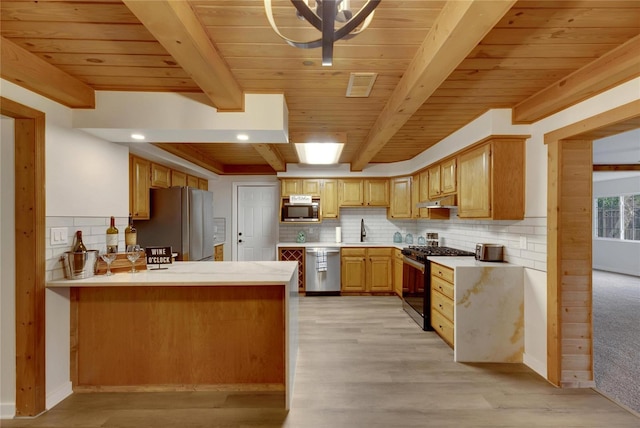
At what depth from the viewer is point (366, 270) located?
521 centimetres

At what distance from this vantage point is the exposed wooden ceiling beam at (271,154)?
3.68 metres

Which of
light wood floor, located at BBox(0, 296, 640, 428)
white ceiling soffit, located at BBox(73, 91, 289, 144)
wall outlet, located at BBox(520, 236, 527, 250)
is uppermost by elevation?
white ceiling soffit, located at BBox(73, 91, 289, 144)

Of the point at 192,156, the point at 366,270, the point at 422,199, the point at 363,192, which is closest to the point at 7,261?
the point at 192,156

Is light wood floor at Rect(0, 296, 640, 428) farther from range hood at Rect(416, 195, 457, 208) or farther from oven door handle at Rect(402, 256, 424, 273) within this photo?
range hood at Rect(416, 195, 457, 208)

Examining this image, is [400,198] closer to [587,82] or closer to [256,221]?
[256,221]

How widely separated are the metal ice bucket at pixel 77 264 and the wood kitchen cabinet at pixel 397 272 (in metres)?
3.89

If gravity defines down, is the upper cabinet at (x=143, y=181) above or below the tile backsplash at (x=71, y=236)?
above

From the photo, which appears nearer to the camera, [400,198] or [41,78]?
[41,78]

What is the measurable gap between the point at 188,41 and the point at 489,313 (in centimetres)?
307

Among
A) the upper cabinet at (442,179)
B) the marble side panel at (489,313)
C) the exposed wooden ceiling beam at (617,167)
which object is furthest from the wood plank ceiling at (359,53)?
the exposed wooden ceiling beam at (617,167)

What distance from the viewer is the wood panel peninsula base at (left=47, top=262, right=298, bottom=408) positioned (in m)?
2.40

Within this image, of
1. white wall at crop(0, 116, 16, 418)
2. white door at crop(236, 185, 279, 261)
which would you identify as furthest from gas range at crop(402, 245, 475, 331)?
white wall at crop(0, 116, 16, 418)

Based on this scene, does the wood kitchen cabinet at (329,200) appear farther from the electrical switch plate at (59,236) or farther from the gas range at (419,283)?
the electrical switch plate at (59,236)

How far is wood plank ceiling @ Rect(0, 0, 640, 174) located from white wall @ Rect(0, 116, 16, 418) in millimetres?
458
